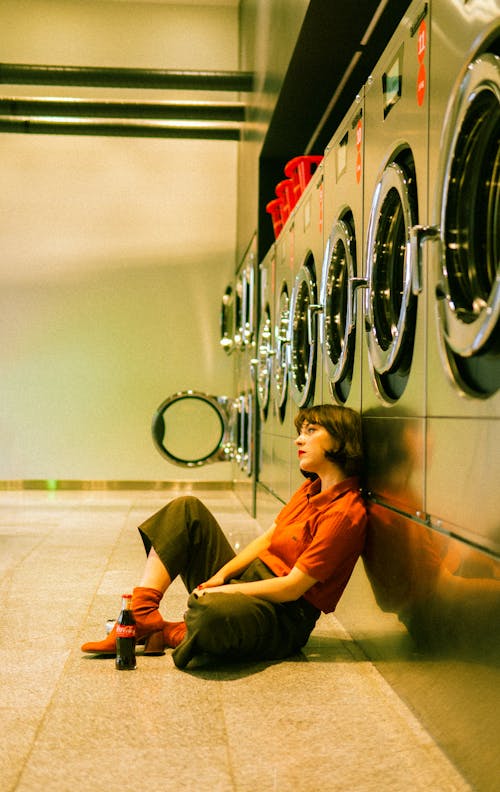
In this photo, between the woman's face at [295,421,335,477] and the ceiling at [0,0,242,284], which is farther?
the ceiling at [0,0,242,284]

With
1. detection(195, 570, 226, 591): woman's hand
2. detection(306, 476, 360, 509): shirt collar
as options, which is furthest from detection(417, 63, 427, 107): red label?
detection(195, 570, 226, 591): woman's hand

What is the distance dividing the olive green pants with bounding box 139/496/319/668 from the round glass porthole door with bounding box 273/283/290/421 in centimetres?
182

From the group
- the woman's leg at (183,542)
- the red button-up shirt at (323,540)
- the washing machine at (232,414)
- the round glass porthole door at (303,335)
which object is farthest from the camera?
the washing machine at (232,414)

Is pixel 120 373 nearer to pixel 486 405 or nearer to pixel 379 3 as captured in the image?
pixel 379 3

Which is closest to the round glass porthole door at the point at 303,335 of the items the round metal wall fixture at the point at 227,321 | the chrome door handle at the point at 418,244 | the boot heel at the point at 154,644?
the boot heel at the point at 154,644

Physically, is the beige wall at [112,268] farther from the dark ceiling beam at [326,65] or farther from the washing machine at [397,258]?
the washing machine at [397,258]

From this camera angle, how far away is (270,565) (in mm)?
2889

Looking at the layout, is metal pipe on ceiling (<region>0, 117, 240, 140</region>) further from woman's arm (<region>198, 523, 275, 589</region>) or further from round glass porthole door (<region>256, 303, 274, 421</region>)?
woman's arm (<region>198, 523, 275, 589</region>)

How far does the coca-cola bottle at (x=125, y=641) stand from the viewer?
2646 mm

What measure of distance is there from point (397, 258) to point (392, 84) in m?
0.48

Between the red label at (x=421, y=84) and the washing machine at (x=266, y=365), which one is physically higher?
the red label at (x=421, y=84)

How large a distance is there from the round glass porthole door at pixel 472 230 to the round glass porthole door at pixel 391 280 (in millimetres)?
360

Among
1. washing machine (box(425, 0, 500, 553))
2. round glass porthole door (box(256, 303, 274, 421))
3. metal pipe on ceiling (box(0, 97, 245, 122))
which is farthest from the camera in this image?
metal pipe on ceiling (box(0, 97, 245, 122))

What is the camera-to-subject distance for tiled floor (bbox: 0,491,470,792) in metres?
1.81
